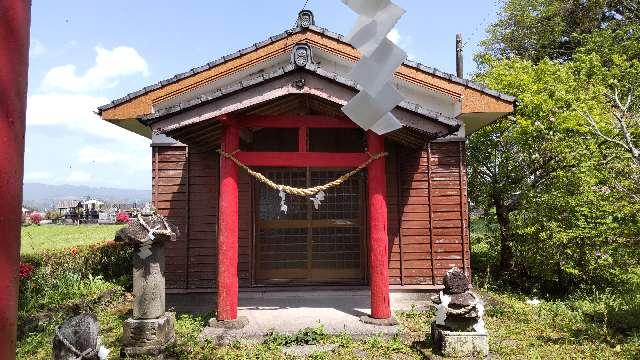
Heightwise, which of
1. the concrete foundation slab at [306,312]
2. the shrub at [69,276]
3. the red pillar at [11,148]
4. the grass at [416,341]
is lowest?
the grass at [416,341]

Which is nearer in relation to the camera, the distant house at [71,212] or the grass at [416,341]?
the grass at [416,341]

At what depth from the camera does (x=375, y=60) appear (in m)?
1.09

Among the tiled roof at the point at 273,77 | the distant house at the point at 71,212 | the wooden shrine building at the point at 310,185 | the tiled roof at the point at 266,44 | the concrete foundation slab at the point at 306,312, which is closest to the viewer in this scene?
the tiled roof at the point at 273,77

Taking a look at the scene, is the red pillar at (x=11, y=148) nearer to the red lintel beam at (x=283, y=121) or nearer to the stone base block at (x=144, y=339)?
the stone base block at (x=144, y=339)

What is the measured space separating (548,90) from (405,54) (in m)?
12.5

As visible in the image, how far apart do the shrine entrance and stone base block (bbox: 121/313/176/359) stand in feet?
12.7

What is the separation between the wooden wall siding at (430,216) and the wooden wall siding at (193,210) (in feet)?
11.8

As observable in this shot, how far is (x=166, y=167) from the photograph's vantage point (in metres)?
9.84

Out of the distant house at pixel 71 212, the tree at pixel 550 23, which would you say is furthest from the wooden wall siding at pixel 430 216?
the distant house at pixel 71 212

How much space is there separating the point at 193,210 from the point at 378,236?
4.68m

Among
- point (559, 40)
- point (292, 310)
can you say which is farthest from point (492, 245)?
point (559, 40)

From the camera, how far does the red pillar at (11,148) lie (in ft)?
4.32

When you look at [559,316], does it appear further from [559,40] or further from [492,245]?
[559,40]

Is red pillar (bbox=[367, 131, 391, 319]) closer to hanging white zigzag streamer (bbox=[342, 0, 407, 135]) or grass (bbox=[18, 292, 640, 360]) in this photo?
grass (bbox=[18, 292, 640, 360])
